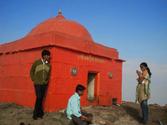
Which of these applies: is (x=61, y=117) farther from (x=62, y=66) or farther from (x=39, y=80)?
(x=62, y=66)

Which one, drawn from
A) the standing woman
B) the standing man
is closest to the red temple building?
the standing man

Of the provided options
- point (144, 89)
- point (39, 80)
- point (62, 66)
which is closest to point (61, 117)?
point (39, 80)

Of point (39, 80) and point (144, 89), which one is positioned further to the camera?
point (39, 80)

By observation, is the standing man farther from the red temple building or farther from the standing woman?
the standing woman

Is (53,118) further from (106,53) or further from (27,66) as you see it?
(106,53)

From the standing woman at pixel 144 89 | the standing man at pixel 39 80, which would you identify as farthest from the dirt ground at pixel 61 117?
the standing woman at pixel 144 89

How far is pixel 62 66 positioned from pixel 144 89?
3301mm

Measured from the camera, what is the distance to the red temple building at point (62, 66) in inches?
361

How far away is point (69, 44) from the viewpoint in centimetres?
1005

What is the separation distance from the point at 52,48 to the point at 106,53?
3772 mm

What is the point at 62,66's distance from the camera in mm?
9266

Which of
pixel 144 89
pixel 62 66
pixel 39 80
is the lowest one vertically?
pixel 144 89

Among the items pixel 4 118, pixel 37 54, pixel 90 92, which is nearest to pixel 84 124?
pixel 4 118

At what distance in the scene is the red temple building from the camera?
9.17 metres
